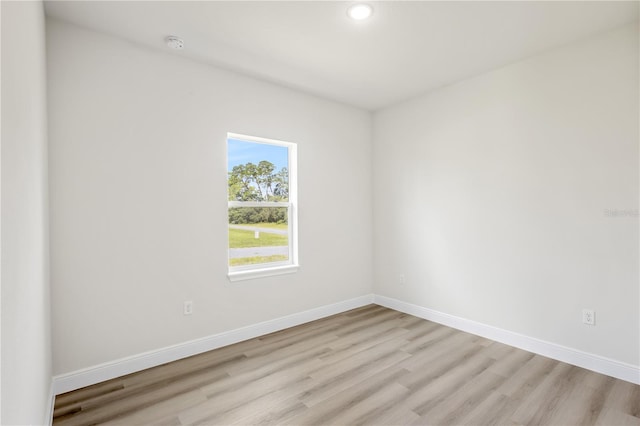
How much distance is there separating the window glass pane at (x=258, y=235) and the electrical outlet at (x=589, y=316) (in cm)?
289

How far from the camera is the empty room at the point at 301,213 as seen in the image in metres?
2.24

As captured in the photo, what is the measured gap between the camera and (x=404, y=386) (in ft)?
8.01

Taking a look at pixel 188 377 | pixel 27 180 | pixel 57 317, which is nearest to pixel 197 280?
pixel 188 377

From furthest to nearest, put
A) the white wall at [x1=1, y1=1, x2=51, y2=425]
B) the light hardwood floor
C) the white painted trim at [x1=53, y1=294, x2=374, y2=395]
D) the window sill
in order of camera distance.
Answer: the window sill < the white painted trim at [x1=53, y1=294, x2=374, y2=395] < the light hardwood floor < the white wall at [x1=1, y1=1, x2=51, y2=425]

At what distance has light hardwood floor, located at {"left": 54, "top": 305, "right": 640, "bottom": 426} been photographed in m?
2.08

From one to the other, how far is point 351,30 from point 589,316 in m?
3.10

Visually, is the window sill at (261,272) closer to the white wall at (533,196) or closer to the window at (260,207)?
the window at (260,207)

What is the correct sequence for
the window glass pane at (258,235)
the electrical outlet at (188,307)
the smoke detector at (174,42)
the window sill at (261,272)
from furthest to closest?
the window glass pane at (258,235) → the window sill at (261,272) → the electrical outlet at (188,307) → the smoke detector at (174,42)

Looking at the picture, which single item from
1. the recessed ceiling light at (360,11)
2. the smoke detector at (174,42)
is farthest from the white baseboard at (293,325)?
the recessed ceiling light at (360,11)

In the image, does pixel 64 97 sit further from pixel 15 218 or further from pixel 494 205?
pixel 494 205

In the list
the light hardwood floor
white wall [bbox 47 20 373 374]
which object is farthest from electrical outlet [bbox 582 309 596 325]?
white wall [bbox 47 20 373 374]

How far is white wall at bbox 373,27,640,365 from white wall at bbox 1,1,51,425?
3608 millimetres

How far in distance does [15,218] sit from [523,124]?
3.72 metres

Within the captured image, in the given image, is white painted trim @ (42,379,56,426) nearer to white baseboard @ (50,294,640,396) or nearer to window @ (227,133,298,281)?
white baseboard @ (50,294,640,396)
